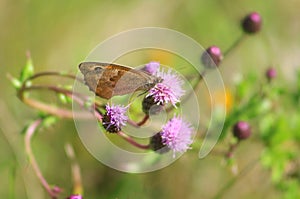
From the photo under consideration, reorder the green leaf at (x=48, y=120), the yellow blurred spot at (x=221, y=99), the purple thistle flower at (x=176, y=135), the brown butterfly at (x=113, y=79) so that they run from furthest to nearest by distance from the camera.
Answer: the yellow blurred spot at (x=221, y=99) < the green leaf at (x=48, y=120) < the purple thistle flower at (x=176, y=135) < the brown butterfly at (x=113, y=79)

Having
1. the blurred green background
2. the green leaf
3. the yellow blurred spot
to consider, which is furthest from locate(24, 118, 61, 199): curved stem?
the yellow blurred spot

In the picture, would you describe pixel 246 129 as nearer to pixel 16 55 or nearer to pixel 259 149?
pixel 259 149

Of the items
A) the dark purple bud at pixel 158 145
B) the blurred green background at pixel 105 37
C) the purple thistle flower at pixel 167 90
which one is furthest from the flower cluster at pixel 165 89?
the blurred green background at pixel 105 37

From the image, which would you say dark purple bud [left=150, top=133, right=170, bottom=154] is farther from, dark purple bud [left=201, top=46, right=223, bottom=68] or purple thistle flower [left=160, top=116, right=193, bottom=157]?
dark purple bud [left=201, top=46, right=223, bottom=68]

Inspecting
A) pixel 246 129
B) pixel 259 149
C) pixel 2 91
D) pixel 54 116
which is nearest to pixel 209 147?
pixel 246 129

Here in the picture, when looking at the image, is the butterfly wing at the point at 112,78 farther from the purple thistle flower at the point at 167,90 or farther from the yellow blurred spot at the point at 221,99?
the yellow blurred spot at the point at 221,99
